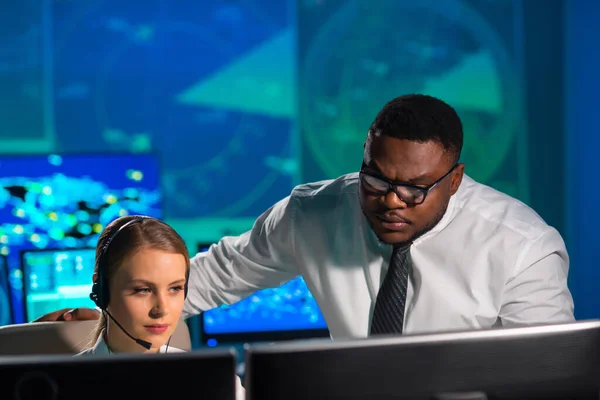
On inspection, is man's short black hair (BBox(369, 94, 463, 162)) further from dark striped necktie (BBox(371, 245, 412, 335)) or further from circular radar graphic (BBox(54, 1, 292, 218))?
circular radar graphic (BBox(54, 1, 292, 218))

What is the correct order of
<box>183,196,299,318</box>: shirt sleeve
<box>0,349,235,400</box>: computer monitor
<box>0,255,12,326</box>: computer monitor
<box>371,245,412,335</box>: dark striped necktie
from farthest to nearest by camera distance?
<box>0,255,12,326</box>: computer monitor → <box>183,196,299,318</box>: shirt sleeve → <box>371,245,412,335</box>: dark striped necktie → <box>0,349,235,400</box>: computer monitor

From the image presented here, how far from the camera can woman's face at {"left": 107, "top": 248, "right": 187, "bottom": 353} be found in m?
1.38

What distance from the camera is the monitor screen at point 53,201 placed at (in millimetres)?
2748

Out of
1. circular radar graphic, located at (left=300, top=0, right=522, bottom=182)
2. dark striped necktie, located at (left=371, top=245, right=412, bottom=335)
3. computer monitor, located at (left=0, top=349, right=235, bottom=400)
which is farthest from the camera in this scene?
circular radar graphic, located at (left=300, top=0, right=522, bottom=182)

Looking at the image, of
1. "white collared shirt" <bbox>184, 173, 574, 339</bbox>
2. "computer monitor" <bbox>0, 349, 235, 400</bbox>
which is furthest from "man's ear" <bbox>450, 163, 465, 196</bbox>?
"computer monitor" <bbox>0, 349, 235, 400</bbox>

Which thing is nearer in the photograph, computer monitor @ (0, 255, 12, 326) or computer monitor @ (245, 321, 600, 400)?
computer monitor @ (245, 321, 600, 400)

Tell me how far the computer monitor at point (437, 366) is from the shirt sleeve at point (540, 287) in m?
0.53

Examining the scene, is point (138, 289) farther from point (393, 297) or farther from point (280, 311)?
point (280, 311)

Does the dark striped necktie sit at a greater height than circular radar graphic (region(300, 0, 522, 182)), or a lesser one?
lesser

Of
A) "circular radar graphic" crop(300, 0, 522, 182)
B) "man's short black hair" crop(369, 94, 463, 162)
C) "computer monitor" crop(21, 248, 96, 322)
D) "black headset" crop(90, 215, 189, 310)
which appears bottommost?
"computer monitor" crop(21, 248, 96, 322)

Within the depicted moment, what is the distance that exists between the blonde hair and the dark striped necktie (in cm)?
48

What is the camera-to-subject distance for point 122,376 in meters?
0.89

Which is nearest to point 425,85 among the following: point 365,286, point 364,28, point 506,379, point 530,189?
point 364,28

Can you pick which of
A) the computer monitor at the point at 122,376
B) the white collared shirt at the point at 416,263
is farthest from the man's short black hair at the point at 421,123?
the computer monitor at the point at 122,376
